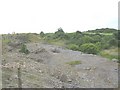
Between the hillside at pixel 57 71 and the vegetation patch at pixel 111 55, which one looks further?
the vegetation patch at pixel 111 55

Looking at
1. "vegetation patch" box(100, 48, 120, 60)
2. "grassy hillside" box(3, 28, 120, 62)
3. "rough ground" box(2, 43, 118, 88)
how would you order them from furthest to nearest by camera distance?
"grassy hillside" box(3, 28, 120, 62), "vegetation patch" box(100, 48, 120, 60), "rough ground" box(2, 43, 118, 88)

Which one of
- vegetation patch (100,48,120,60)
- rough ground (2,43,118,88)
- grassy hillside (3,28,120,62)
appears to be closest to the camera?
rough ground (2,43,118,88)

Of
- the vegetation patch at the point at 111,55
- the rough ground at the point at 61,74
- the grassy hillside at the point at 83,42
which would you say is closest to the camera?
the rough ground at the point at 61,74

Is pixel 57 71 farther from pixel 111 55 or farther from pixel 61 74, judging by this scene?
pixel 111 55

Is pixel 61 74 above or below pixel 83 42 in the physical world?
below

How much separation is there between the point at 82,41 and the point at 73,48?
14.7 ft

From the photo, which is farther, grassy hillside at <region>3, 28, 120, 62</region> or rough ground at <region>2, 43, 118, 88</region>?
grassy hillside at <region>3, 28, 120, 62</region>

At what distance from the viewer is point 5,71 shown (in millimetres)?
12211

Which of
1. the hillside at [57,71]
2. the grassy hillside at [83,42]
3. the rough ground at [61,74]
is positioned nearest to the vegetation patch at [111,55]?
the grassy hillside at [83,42]

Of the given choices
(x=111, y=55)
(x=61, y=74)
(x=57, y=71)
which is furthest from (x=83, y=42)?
(x=61, y=74)

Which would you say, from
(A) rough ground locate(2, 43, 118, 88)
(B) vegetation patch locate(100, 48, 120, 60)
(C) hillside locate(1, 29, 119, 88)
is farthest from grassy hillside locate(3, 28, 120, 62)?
(A) rough ground locate(2, 43, 118, 88)

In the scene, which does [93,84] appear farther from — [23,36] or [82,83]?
[23,36]

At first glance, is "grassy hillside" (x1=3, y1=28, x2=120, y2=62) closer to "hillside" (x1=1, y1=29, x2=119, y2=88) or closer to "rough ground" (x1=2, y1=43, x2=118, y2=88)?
"hillside" (x1=1, y1=29, x2=119, y2=88)

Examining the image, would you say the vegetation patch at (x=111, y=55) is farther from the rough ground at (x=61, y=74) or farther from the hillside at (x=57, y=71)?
the rough ground at (x=61, y=74)
